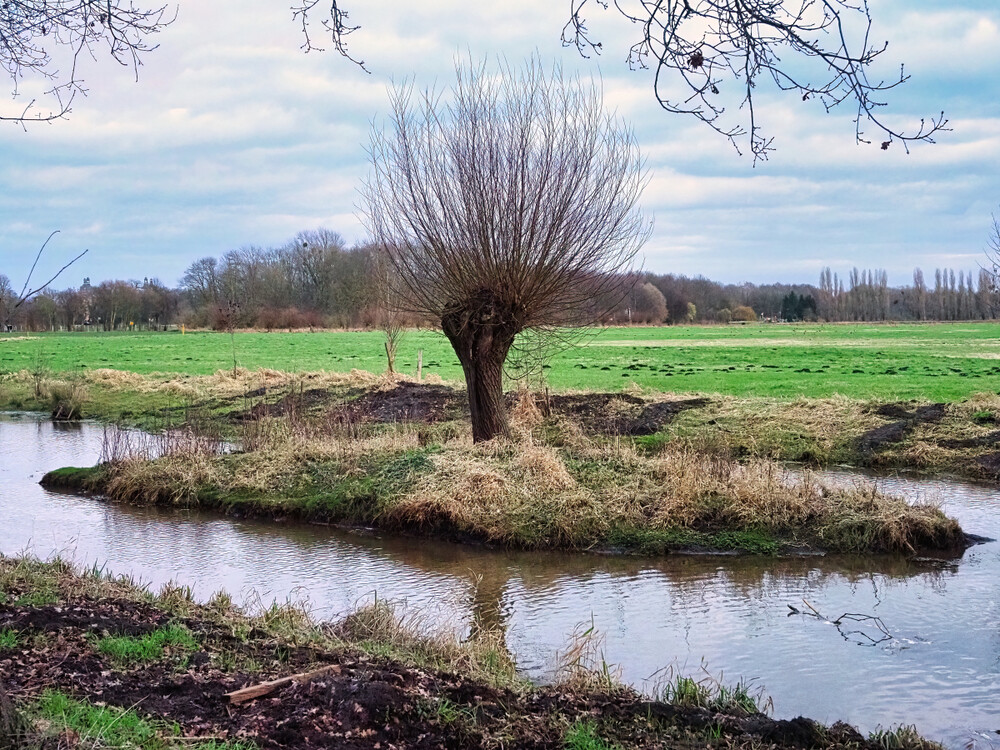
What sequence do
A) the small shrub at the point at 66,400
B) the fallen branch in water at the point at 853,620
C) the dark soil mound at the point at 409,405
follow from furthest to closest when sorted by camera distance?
the small shrub at the point at 66,400 < the dark soil mound at the point at 409,405 < the fallen branch in water at the point at 853,620

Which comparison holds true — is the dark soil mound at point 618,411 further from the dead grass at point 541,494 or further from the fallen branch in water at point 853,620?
the fallen branch in water at point 853,620

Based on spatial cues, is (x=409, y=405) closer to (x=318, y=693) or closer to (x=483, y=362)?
(x=483, y=362)

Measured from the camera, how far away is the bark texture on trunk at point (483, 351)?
48.1 feet

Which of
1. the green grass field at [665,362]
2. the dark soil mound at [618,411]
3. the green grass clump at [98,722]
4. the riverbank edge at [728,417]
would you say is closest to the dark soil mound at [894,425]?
the riverbank edge at [728,417]

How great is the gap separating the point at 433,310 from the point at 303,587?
6.22 m

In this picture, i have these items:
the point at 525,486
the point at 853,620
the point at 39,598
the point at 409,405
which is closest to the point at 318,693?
the point at 39,598

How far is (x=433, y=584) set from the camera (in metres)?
10.1

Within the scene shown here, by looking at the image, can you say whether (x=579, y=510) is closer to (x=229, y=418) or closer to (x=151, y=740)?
(x=151, y=740)

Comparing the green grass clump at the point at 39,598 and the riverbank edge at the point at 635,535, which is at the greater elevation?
the green grass clump at the point at 39,598

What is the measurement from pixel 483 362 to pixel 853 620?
25.9 feet

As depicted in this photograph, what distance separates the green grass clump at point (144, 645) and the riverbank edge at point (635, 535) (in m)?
5.92

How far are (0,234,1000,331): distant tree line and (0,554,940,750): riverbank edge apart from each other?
1303 inches

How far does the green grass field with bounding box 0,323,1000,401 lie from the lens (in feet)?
84.8

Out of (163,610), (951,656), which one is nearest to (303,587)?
(163,610)
